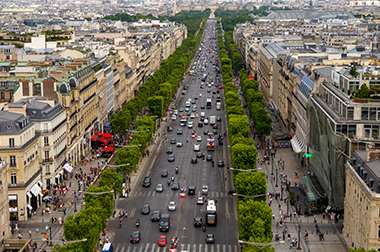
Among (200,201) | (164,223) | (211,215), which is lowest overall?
(200,201)

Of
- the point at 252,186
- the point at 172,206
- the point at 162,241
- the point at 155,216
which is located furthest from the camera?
the point at 172,206

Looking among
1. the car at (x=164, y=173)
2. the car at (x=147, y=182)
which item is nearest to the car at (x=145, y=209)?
the car at (x=147, y=182)

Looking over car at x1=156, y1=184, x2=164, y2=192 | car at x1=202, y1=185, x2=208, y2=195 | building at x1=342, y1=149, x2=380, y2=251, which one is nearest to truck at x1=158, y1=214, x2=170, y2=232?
car at x1=202, y1=185, x2=208, y2=195

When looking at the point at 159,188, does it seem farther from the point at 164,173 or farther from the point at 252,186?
the point at 252,186

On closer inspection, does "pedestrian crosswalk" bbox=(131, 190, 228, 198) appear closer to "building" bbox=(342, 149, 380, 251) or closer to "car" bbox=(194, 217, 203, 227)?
"car" bbox=(194, 217, 203, 227)

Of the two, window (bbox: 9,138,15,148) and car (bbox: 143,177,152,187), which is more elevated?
window (bbox: 9,138,15,148)

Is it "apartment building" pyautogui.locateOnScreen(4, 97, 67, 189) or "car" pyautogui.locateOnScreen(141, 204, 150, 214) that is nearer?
"car" pyautogui.locateOnScreen(141, 204, 150, 214)

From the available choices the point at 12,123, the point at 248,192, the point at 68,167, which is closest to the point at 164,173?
the point at 68,167
